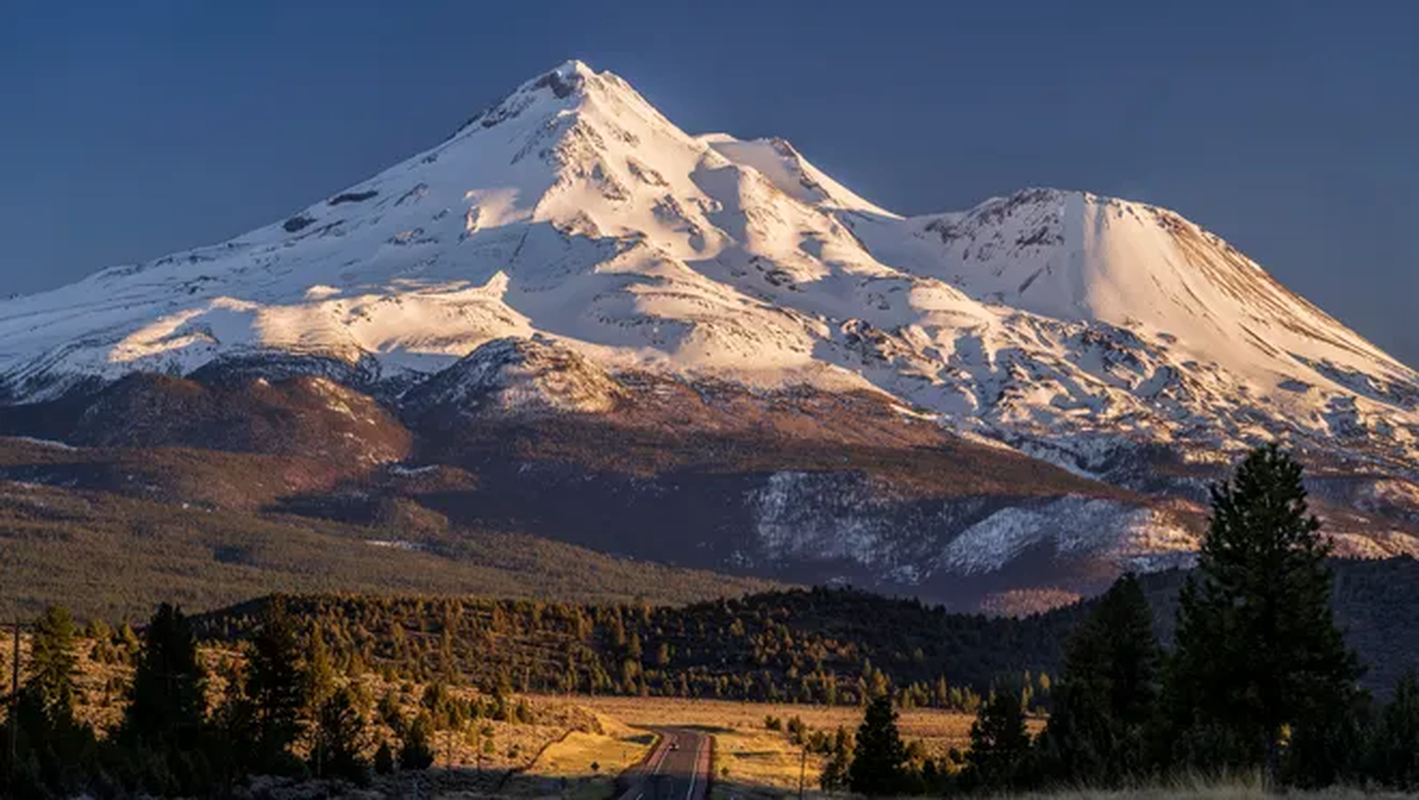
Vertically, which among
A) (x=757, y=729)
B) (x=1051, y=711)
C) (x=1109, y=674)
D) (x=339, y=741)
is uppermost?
(x=1109, y=674)

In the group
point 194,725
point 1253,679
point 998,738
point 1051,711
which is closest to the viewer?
point 1253,679

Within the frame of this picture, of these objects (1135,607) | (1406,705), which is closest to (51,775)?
(1406,705)

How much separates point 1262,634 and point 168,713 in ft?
109

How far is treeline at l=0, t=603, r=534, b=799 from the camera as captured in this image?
162 feet

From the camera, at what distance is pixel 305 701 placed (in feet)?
225

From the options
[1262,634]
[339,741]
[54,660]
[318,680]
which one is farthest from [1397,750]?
[54,660]

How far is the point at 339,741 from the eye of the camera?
2522 inches

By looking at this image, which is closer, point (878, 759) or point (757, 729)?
point (878, 759)

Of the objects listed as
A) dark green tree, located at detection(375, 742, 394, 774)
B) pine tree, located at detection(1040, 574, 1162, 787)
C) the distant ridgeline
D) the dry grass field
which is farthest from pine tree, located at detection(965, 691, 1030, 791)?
the distant ridgeline

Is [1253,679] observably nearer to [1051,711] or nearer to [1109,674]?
[1109,674]

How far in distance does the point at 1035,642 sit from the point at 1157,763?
130 meters

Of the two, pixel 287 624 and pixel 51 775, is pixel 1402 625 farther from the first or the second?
pixel 51 775

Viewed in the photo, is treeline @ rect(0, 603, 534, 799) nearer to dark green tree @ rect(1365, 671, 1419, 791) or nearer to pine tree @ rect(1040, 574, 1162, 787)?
pine tree @ rect(1040, 574, 1162, 787)

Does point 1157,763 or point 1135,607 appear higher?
point 1135,607
